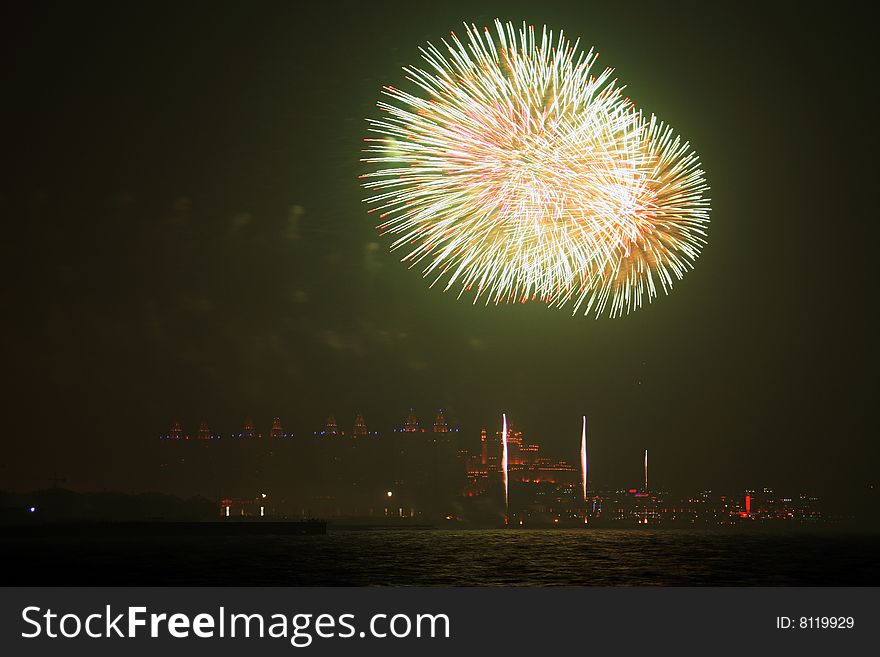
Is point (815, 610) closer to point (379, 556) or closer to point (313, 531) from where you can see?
point (379, 556)

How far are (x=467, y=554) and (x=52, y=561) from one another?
134 ft

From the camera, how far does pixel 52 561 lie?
97875 millimetres

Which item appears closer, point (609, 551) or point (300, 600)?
point (300, 600)

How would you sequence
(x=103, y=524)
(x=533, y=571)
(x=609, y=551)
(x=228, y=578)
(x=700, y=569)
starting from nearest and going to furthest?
(x=228, y=578) → (x=533, y=571) → (x=700, y=569) → (x=609, y=551) → (x=103, y=524)

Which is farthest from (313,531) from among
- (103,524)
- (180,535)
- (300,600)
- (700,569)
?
(300,600)

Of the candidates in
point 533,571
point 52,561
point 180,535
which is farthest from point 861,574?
point 180,535

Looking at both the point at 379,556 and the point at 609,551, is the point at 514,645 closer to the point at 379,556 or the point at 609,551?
the point at 379,556

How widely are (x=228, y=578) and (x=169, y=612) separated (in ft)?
147

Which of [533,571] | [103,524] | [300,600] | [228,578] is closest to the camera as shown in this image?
[300,600]

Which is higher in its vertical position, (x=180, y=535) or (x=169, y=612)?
(x=169, y=612)

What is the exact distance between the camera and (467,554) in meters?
102

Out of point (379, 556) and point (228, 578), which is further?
point (379, 556)

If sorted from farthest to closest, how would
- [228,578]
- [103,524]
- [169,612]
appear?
1. [103,524]
2. [228,578]
3. [169,612]

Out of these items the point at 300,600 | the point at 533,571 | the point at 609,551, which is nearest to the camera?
the point at 300,600
